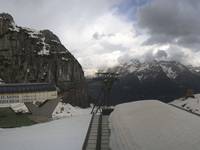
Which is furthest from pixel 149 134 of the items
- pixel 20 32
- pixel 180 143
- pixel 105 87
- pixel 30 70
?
pixel 20 32

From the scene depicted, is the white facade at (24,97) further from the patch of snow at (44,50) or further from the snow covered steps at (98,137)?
the patch of snow at (44,50)

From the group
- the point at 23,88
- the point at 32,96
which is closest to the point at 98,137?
the point at 32,96

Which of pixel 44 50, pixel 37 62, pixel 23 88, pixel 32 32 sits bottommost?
pixel 23 88

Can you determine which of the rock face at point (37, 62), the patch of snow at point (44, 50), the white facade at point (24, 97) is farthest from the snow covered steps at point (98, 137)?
the patch of snow at point (44, 50)

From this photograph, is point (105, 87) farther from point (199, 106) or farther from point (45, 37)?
point (45, 37)

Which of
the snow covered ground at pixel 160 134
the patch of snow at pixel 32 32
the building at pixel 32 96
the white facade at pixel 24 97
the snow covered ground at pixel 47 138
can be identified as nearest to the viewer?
the snow covered ground at pixel 160 134

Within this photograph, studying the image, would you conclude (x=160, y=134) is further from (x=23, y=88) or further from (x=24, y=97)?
(x=23, y=88)

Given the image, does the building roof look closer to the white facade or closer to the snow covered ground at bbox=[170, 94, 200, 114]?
→ the white facade

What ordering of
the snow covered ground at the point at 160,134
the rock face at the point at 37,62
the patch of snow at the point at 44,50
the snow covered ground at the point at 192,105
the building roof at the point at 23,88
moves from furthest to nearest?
the patch of snow at the point at 44,50
the rock face at the point at 37,62
the building roof at the point at 23,88
the snow covered ground at the point at 192,105
the snow covered ground at the point at 160,134

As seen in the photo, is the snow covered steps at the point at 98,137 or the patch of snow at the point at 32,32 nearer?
the snow covered steps at the point at 98,137
